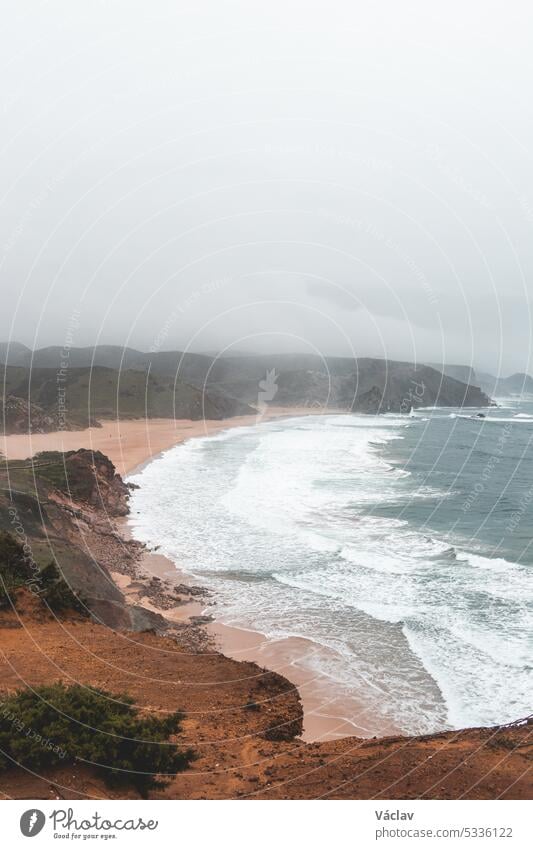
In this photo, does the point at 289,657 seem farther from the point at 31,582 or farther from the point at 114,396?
the point at 114,396

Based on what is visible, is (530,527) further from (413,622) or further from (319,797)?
(319,797)

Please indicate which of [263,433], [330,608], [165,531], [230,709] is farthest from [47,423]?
[230,709]

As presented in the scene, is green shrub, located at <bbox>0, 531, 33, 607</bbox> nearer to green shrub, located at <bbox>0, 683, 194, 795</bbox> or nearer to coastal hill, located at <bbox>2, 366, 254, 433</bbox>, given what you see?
green shrub, located at <bbox>0, 683, 194, 795</bbox>

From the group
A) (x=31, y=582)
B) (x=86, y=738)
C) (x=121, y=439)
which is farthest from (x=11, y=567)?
(x=121, y=439)

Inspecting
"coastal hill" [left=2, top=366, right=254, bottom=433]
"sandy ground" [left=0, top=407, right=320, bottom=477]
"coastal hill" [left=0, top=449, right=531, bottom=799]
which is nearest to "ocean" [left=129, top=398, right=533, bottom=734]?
"coastal hill" [left=0, top=449, right=531, bottom=799]

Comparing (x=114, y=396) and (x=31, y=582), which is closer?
(x=31, y=582)
